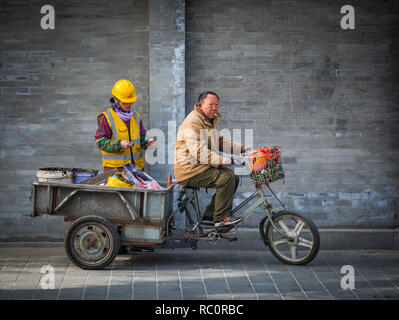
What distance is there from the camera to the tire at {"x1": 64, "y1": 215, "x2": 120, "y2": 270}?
7066 millimetres

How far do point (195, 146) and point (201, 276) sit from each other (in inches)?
59.6

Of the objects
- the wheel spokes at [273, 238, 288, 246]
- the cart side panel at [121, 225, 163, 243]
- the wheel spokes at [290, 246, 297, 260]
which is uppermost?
the cart side panel at [121, 225, 163, 243]

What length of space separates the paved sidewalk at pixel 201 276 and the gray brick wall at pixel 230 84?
101 cm

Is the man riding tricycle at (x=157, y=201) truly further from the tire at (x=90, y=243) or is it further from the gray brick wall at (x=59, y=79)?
the gray brick wall at (x=59, y=79)

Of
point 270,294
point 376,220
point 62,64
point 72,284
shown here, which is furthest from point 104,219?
point 376,220

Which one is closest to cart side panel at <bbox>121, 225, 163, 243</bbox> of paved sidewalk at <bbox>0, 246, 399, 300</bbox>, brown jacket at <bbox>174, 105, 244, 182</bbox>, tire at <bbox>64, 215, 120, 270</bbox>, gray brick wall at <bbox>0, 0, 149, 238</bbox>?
tire at <bbox>64, 215, 120, 270</bbox>

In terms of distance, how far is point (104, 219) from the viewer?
7.05m

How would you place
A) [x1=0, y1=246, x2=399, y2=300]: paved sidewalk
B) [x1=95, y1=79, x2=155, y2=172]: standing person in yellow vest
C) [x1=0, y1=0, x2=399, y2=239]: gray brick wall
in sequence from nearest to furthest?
1. [x1=0, y1=246, x2=399, y2=300]: paved sidewalk
2. [x1=95, y1=79, x2=155, y2=172]: standing person in yellow vest
3. [x1=0, y1=0, x2=399, y2=239]: gray brick wall

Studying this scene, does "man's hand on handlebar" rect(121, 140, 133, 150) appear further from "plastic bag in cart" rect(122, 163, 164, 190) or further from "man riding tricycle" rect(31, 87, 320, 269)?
"plastic bag in cart" rect(122, 163, 164, 190)

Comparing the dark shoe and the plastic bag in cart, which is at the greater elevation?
the plastic bag in cart

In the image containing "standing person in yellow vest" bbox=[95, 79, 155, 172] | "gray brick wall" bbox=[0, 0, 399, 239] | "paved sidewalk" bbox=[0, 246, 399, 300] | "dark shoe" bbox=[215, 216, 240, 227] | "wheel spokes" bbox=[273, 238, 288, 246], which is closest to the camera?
"paved sidewalk" bbox=[0, 246, 399, 300]

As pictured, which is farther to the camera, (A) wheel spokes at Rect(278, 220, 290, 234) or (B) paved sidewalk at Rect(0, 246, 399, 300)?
(A) wheel spokes at Rect(278, 220, 290, 234)

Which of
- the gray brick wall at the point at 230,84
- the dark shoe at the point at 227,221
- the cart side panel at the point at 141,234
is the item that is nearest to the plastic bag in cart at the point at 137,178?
the cart side panel at the point at 141,234
